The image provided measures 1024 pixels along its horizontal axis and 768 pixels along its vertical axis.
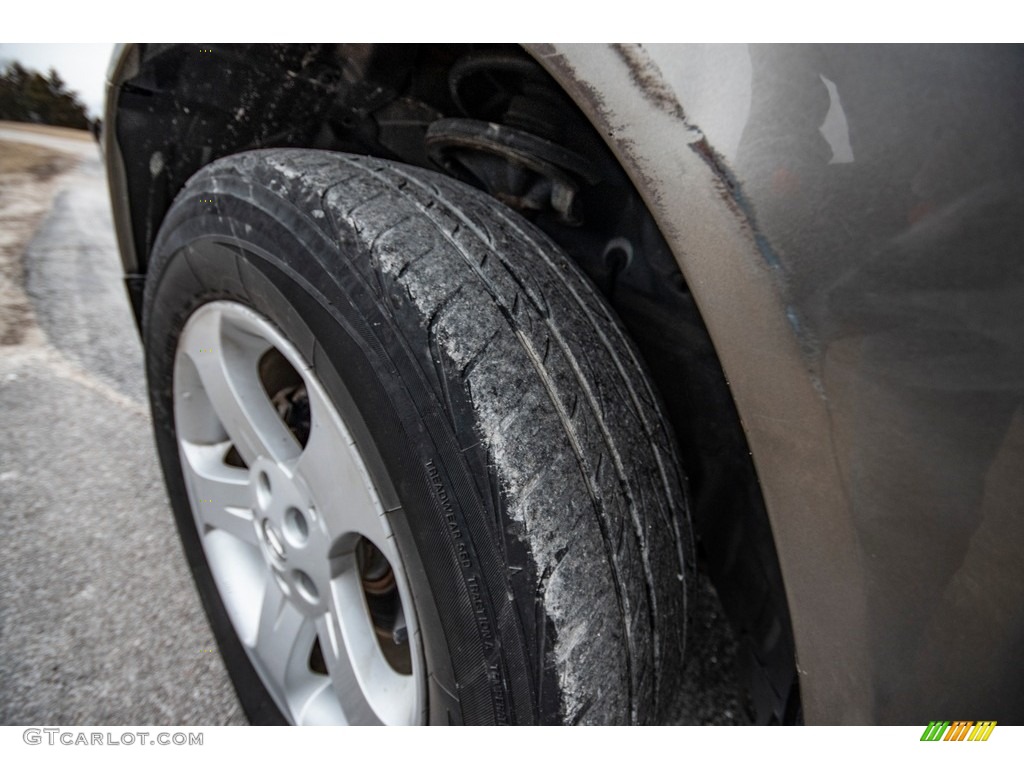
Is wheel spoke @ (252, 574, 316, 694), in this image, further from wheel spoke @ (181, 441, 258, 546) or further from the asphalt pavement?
the asphalt pavement

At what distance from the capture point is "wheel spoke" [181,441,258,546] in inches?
Result: 47.1

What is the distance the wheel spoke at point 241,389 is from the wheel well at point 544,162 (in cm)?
44

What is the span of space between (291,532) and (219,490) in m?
0.31

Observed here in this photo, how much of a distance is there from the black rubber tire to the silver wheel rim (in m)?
0.09

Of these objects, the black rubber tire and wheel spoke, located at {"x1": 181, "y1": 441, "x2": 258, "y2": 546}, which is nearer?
the black rubber tire

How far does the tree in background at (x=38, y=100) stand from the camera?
1.18 meters

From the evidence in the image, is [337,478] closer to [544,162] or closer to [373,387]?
[373,387]

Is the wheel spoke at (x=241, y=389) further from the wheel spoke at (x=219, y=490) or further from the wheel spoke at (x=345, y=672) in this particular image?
the wheel spoke at (x=345, y=672)

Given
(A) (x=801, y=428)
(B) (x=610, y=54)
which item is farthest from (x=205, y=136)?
(A) (x=801, y=428)

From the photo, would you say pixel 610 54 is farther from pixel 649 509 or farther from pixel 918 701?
pixel 918 701

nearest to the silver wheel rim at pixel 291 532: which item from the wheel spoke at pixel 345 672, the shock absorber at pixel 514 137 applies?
the wheel spoke at pixel 345 672
